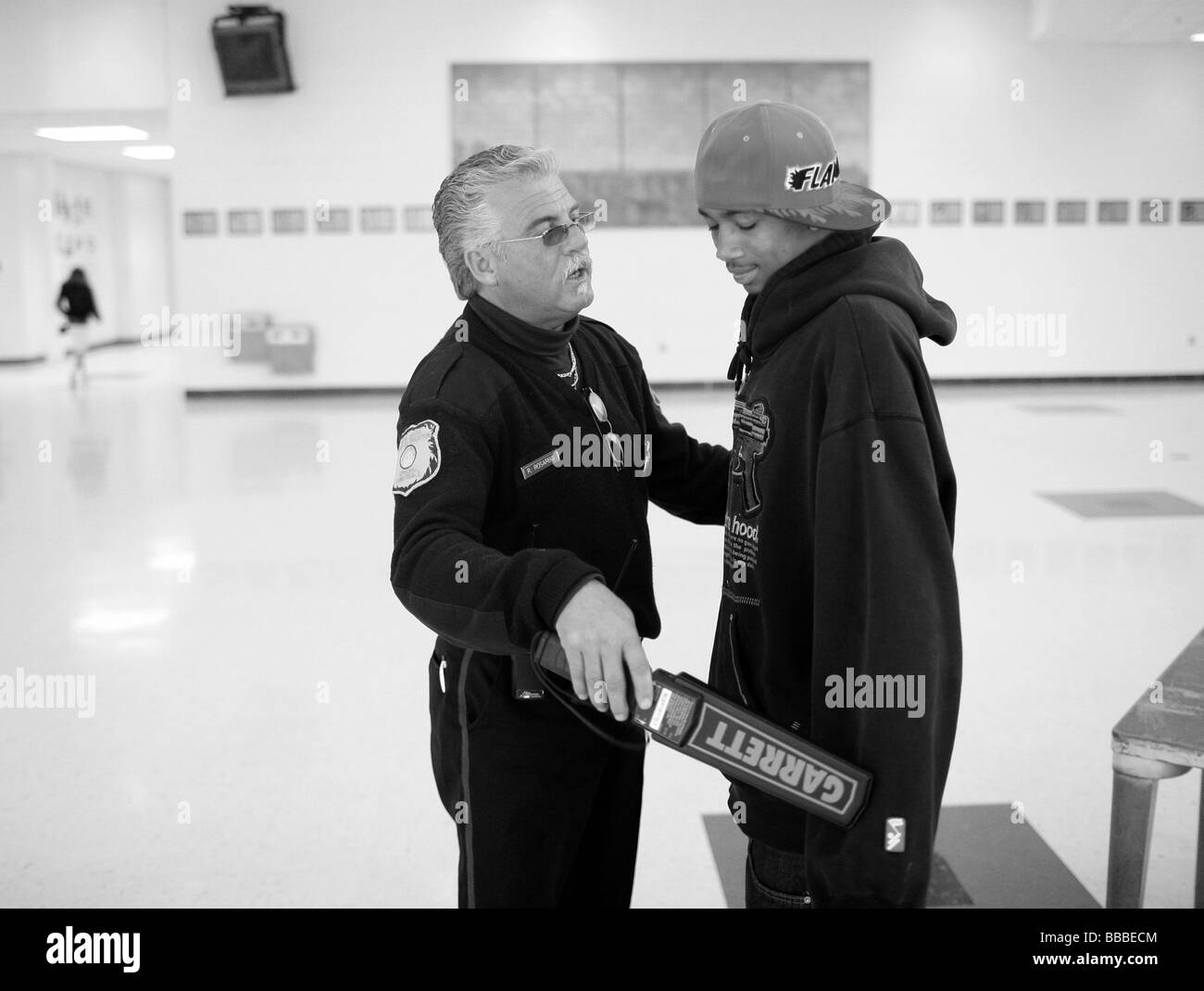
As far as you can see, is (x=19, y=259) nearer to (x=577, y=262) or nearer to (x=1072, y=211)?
(x=1072, y=211)

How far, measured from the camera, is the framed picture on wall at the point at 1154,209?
13.6 m

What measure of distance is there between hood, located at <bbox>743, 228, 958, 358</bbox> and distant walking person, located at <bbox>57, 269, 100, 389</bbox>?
14617 mm

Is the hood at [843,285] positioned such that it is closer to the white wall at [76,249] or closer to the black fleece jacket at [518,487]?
the black fleece jacket at [518,487]

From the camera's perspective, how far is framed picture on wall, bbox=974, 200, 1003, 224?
13.4 metres

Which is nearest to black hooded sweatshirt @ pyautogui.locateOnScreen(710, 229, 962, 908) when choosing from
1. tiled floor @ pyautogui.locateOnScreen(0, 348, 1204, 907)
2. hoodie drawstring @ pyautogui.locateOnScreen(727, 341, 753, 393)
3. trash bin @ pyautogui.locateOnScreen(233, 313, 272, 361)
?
hoodie drawstring @ pyautogui.locateOnScreen(727, 341, 753, 393)

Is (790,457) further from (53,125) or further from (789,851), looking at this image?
(53,125)

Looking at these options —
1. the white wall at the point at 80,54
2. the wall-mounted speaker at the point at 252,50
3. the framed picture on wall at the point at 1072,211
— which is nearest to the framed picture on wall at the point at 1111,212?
the framed picture on wall at the point at 1072,211

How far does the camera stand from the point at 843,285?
143 cm

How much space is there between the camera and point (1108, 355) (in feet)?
45.6

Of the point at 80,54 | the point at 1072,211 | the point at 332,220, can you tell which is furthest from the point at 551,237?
the point at 80,54

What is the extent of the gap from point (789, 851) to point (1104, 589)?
4.29m

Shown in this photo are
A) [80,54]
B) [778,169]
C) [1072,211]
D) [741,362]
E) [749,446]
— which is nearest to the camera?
[778,169]

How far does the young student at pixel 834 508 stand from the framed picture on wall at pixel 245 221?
12.7 metres

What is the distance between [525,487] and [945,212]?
41.5 feet
